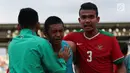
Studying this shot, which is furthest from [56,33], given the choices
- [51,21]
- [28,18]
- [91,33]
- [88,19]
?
[91,33]

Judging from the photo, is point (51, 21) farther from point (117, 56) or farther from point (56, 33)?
point (117, 56)

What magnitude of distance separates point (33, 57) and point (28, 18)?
0.89 ft

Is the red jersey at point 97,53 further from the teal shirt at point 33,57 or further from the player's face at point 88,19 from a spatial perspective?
the teal shirt at point 33,57

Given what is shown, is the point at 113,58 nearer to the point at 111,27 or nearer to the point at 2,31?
the point at 111,27

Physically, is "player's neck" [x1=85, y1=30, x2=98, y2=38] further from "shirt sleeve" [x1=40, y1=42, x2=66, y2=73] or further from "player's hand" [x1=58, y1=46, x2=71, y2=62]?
"shirt sleeve" [x1=40, y1=42, x2=66, y2=73]

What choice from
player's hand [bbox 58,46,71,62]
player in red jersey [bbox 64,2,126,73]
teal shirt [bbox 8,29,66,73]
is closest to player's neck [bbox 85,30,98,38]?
Answer: player in red jersey [bbox 64,2,126,73]

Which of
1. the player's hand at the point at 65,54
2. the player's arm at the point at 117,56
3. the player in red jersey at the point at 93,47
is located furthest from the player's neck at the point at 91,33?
the player's hand at the point at 65,54

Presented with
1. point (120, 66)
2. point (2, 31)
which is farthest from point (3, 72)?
point (120, 66)

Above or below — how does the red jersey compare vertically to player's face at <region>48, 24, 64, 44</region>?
below

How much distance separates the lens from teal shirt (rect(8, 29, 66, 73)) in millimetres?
2543

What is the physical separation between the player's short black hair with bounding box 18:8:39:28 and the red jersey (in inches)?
31.8

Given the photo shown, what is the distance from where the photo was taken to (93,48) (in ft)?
10.9

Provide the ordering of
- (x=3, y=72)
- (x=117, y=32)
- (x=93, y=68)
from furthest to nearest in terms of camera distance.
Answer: (x=117, y=32), (x=3, y=72), (x=93, y=68)

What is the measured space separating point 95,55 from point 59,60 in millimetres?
731
